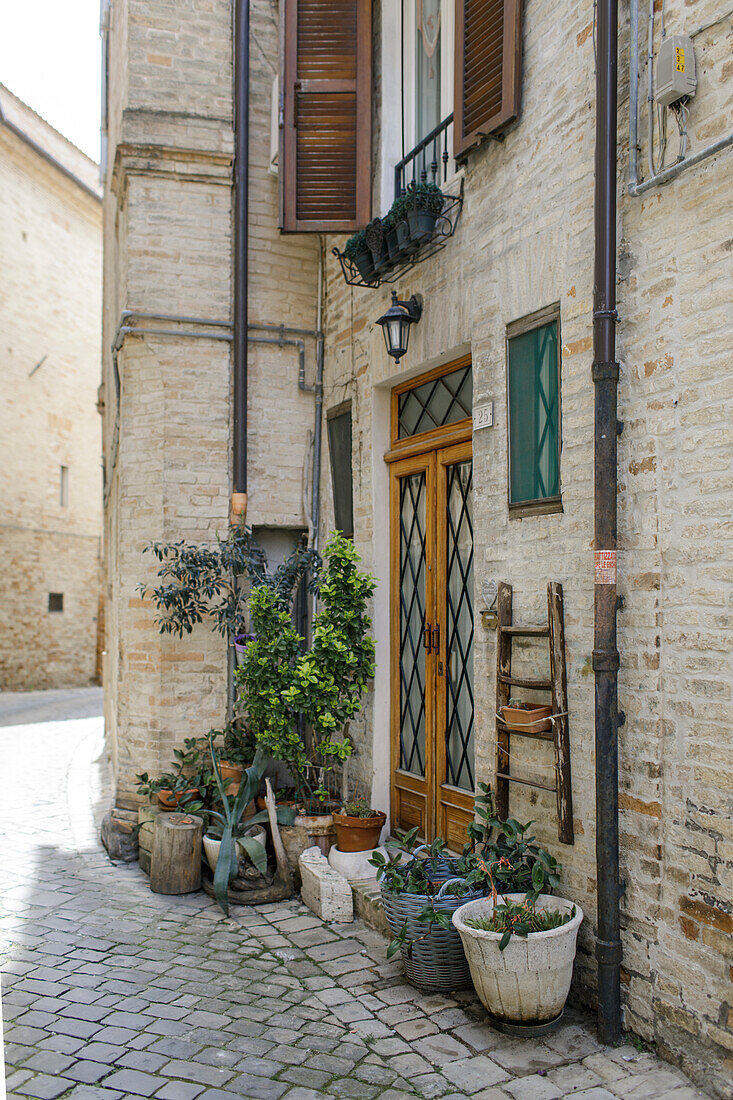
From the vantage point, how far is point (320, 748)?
5.77 m

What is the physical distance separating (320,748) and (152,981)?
1801mm

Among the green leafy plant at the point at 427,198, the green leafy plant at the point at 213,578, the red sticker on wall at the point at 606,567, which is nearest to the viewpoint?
the red sticker on wall at the point at 606,567

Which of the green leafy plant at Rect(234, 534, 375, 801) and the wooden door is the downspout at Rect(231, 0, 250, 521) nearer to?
the green leafy plant at Rect(234, 534, 375, 801)

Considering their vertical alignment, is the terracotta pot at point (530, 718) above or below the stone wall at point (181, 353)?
below

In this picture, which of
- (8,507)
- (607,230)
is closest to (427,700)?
(607,230)

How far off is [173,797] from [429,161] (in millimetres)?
4596

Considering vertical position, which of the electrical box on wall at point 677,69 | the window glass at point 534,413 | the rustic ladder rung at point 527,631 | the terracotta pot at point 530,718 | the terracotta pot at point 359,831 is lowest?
the terracotta pot at point 359,831

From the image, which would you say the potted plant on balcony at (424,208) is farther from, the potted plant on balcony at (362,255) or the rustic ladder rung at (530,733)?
the rustic ladder rung at (530,733)

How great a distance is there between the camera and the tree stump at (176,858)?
5.74 m

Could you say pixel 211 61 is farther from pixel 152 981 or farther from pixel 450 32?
pixel 152 981

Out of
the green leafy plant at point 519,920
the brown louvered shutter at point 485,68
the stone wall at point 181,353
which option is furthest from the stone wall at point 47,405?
the green leafy plant at point 519,920

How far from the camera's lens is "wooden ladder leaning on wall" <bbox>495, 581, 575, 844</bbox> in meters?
3.94

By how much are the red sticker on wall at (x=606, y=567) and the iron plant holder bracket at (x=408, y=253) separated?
236 cm

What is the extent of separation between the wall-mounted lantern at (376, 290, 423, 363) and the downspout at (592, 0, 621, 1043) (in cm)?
186
